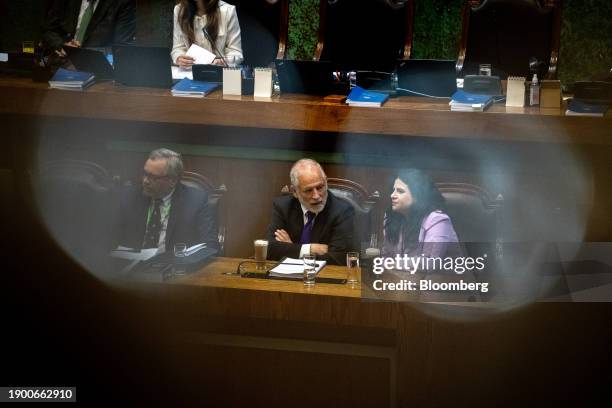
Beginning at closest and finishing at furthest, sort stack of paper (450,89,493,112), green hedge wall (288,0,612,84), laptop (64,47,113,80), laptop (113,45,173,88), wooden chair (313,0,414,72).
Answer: stack of paper (450,89,493,112)
laptop (113,45,173,88)
laptop (64,47,113,80)
wooden chair (313,0,414,72)
green hedge wall (288,0,612,84)

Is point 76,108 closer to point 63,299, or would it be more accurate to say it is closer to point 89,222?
point 89,222

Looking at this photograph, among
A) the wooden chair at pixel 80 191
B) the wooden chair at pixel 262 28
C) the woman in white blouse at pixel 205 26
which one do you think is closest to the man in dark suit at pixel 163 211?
the wooden chair at pixel 80 191

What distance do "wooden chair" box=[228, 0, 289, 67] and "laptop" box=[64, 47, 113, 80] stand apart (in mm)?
1264

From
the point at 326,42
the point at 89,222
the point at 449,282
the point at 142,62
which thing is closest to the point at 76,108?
the point at 142,62

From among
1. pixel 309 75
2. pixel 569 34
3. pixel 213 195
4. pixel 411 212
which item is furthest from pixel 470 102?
pixel 569 34

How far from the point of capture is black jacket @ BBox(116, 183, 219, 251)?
3.74m

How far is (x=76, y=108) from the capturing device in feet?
13.6

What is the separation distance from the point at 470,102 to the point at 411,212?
2.20 feet

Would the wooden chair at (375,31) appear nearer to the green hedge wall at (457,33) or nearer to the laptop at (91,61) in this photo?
the green hedge wall at (457,33)

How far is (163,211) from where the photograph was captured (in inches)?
151

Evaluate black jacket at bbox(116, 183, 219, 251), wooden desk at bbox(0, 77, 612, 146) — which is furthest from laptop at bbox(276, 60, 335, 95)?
black jacket at bbox(116, 183, 219, 251)

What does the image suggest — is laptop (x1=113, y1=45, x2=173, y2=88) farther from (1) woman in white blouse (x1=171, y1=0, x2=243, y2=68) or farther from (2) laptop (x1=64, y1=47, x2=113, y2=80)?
(1) woman in white blouse (x1=171, y1=0, x2=243, y2=68)

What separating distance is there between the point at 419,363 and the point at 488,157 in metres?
1.97

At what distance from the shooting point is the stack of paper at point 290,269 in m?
2.70
